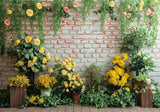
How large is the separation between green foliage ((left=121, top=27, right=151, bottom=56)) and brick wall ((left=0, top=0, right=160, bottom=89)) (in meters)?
0.14

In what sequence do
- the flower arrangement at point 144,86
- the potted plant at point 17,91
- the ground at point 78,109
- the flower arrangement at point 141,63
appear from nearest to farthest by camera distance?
the ground at point 78,109, the potted plant at point 17,91, the flower arrangement at point 144,86, the flower arrangement at point 141,63

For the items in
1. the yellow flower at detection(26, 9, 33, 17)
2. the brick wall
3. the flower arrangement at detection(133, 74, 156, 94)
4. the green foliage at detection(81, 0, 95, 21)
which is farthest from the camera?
the brick wall

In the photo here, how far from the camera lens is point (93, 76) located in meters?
3.46

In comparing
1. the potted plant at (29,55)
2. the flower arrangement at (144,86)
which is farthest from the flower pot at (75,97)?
the flower arrangement at (144,86)

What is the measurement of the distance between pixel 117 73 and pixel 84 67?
68 cm

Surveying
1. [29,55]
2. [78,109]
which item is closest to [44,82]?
[29,55]

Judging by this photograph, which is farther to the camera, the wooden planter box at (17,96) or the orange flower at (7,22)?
the orange flower at (7,22)

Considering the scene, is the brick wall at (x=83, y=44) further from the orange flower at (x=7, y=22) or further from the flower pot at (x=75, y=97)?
the flower pot at (x=75, y=97)

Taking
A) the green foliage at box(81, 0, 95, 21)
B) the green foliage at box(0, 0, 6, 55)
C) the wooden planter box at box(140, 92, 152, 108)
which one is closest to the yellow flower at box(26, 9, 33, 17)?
the green foliage at box(0, 0, 6, 55)

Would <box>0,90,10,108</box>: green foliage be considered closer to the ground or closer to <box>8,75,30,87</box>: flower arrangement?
the ground

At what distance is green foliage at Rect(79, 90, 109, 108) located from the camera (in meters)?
3.08

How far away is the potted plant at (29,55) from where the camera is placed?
320 cm

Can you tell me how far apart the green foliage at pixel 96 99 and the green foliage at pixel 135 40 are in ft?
3.20

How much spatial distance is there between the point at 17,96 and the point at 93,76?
1.37m
